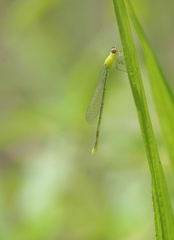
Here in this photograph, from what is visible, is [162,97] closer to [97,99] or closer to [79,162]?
[97,99]

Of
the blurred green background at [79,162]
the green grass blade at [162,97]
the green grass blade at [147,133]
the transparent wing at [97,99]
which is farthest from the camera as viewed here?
the blurred green background at [79,162]

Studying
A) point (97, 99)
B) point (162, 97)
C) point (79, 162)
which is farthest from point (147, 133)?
point (79, 162)

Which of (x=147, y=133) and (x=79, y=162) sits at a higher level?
(x=147, y=133)

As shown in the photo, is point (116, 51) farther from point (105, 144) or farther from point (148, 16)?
point (148, 16)

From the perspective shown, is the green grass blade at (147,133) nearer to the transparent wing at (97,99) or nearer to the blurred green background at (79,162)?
the transparent wing at (97,99)

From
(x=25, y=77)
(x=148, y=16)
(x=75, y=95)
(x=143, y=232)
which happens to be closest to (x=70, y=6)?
(x=25, y=77)

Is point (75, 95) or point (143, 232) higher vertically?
point (75, 95)

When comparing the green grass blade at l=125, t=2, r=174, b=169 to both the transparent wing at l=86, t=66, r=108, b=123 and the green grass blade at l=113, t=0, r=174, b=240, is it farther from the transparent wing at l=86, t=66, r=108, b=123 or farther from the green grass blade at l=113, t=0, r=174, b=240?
the transparent wing at l=86, t=66, r=108, b=123

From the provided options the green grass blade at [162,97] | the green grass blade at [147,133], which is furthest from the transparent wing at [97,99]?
the green grass blade at [147,133]
